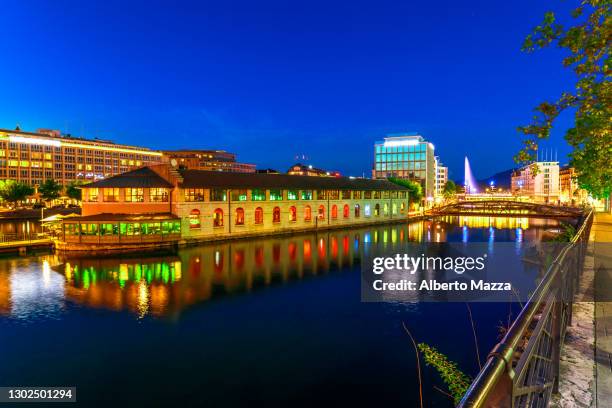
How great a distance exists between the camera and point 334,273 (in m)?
41.8

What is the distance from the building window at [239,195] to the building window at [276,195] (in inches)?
241

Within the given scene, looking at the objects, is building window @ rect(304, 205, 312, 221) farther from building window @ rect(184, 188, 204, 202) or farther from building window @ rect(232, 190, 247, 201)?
building window @ rect(184, 188, 204, 202)

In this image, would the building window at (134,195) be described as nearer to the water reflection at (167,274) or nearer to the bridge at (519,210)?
the water reflection at (167,274)

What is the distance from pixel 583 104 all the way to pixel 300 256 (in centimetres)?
4419

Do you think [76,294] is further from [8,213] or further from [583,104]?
[8,213]

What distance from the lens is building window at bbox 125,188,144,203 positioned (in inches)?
2259

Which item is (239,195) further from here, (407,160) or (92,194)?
(407,160)

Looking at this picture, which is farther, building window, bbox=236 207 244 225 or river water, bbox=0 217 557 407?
building window, bbox=236 207 244 225

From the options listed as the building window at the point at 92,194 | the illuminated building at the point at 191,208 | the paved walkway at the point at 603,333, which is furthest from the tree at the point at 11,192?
the paved walkway at the point at 603,333

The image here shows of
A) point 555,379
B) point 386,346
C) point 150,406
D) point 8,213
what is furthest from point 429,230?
point 8,213

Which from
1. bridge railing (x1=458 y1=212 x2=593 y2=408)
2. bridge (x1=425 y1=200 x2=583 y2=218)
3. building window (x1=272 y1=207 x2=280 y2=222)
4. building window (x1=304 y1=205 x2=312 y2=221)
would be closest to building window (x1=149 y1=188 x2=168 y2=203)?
building window (x1=272 y1=207 x2=280 y2=222)

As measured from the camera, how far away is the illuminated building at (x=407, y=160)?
16625 centimetres

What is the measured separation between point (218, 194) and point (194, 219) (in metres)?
5.93

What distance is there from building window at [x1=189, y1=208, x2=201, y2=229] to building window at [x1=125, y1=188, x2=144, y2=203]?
7553 mm
